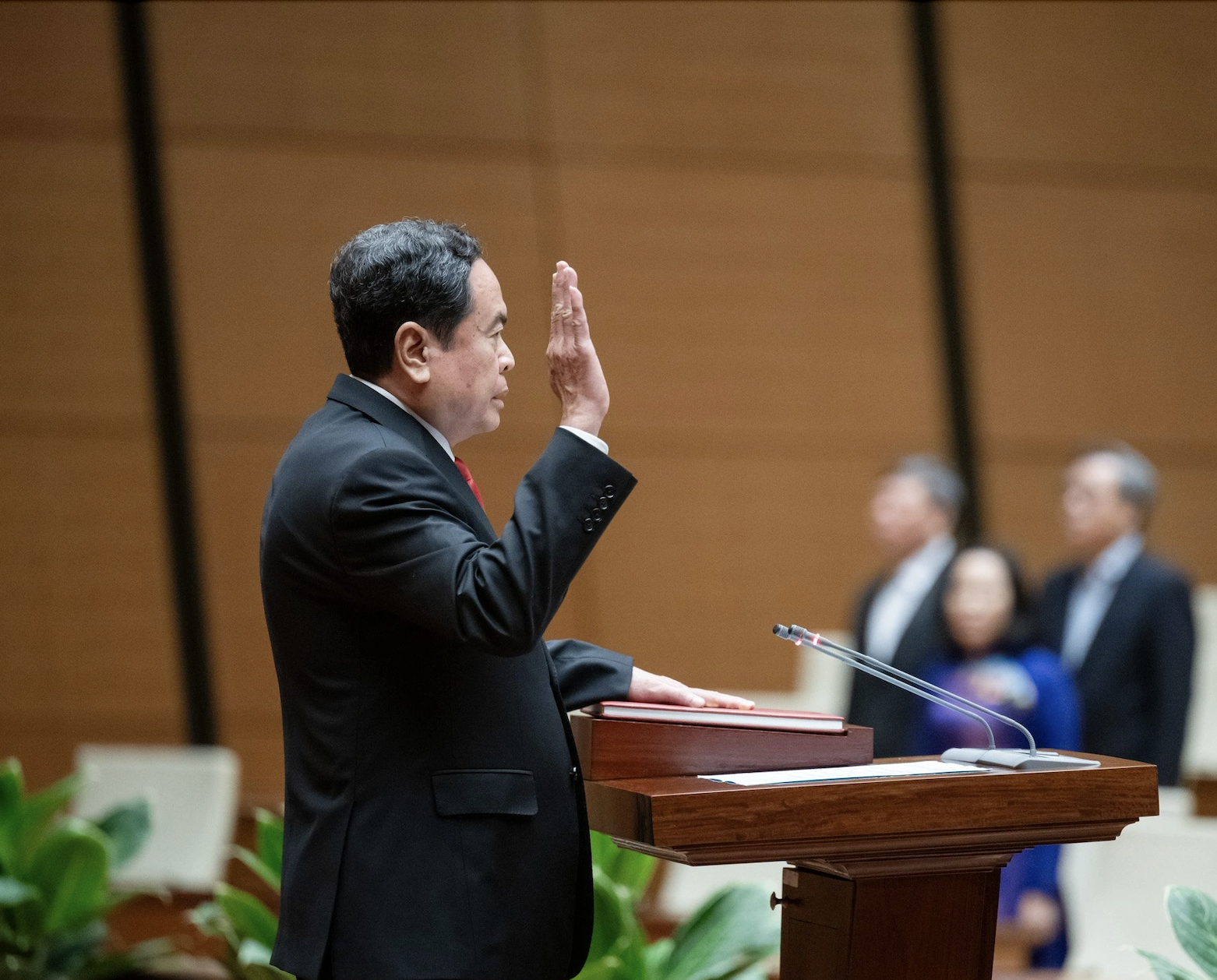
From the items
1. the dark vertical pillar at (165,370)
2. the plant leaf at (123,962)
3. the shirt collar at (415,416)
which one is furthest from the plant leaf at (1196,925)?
the dark vertical pillar at (165,370)

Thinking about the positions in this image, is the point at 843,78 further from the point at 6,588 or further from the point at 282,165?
the point at 6,588

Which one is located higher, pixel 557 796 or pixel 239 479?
pixel 239 479

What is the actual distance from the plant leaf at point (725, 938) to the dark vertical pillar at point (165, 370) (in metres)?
3.56

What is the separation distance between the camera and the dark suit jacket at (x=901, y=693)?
416cm

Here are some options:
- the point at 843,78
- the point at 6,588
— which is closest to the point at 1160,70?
the point at 843,78

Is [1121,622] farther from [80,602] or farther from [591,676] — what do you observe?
[80,602]

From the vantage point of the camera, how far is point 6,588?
5.78 metres

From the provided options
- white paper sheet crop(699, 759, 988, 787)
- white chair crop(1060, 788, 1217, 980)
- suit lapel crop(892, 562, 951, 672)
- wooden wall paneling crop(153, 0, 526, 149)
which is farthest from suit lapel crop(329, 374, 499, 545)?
wooden wall paneling crop(153, 0, 526, 149)

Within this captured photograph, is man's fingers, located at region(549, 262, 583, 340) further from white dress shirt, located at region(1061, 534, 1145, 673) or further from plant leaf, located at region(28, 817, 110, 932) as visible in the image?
white dress shirt, located at region(1061, 534, 1145, 673)

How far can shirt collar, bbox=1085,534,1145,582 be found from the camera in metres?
4.62

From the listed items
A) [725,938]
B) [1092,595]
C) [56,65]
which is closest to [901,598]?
[1092,595]

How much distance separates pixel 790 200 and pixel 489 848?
194 inches

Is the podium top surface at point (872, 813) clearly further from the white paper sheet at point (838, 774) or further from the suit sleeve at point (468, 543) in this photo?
the suit sleeve at point (468, 543)

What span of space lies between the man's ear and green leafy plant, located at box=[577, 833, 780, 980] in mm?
1276
